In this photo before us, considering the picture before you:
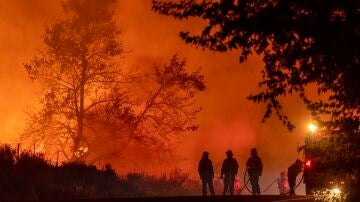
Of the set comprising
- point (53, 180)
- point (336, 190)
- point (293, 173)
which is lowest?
point (336, 190)

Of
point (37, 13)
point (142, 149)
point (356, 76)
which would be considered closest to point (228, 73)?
point (37, 13)

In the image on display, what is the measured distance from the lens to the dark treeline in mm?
25594

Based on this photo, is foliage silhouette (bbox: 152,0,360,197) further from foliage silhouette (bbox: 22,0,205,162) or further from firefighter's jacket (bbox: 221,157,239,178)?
foliage silhouette (bbox: 22,0,205,162)

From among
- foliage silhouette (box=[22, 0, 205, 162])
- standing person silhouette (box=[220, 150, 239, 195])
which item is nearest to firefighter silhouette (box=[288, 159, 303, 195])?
standing person silhouette (box=[220, 150, 239, 195])

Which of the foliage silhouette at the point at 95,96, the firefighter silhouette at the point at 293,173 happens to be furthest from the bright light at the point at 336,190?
the foliage silhouette at the point at 95,96

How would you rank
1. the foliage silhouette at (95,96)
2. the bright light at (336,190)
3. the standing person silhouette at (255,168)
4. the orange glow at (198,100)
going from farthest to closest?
the orange glow at (198,100), the foliage silhouette at (95,96), the standing person silhouette at (255,168), the bright light at (336,190)

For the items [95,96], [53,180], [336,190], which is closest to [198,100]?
[95,96]

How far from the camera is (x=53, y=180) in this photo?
2808 cm

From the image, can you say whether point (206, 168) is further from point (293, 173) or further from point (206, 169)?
point (293, 173)

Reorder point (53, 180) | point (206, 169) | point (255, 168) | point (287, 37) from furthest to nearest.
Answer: point (206, 169) → point (255, 168) → point (53, 180) → point (287, 37)

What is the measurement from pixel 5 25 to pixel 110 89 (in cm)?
1164

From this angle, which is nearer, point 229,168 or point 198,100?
→ point 229,168

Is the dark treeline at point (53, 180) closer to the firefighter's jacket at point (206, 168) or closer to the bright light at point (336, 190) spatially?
the firefighter's jacket at point (206, 168)

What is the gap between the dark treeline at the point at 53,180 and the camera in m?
25.6
